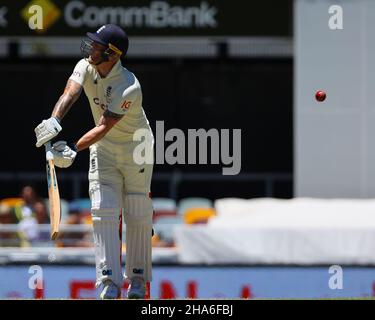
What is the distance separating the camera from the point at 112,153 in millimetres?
8266

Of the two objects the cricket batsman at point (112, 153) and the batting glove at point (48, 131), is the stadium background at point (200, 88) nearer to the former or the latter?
the cricket batsman at point (112, 153)

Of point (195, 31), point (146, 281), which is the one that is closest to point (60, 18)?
point (195, 31)

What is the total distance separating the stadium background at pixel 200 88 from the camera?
15102 millimetres

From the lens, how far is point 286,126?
18344 millimetres

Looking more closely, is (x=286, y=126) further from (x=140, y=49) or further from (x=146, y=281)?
(x=146, y=281)

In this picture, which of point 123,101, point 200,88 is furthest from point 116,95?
point 200,88

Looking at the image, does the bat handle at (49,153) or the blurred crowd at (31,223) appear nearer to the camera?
the bat handle at (49,153)

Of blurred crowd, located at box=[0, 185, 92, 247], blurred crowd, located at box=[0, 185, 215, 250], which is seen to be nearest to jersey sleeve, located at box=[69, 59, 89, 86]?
blurred crowd, located at box=[0, 185, 215, 250]

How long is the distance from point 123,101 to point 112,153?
0.46 metres

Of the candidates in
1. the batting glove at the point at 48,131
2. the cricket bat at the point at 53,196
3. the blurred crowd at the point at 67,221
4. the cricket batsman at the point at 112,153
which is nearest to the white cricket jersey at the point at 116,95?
the cricket batsman at the point at 112,153

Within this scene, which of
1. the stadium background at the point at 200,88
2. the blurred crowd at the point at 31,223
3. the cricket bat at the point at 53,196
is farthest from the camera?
A: the stadium background at the point at 200,88

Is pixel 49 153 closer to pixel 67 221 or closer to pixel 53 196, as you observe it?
pixel 53 196

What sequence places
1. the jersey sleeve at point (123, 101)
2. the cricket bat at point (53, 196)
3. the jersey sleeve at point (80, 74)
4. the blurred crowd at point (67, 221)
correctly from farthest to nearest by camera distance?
the blurred crowd at point (67, 221) → the jersey sleeve at point (80, 74) → the jersey sleeve at point (123, 101) → the cricket bat at point (53, 196)
